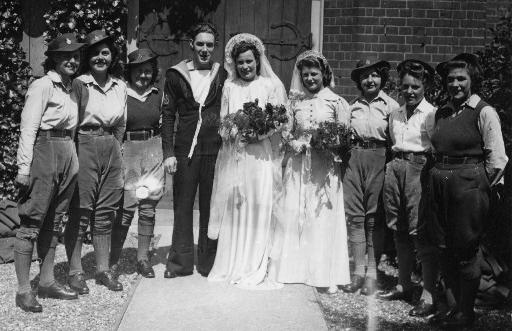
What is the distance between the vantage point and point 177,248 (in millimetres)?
5719

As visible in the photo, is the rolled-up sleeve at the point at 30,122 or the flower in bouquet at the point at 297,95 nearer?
the rolled-up sleeve at the point at 30,122

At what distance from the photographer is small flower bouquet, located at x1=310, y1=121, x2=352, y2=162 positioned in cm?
524

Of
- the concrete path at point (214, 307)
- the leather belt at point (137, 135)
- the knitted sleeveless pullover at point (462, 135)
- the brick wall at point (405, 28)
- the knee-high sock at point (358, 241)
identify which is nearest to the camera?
the knitted sleeveless pullover at point (462, 135)

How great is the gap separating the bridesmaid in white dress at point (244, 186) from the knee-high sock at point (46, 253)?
4.58 ft

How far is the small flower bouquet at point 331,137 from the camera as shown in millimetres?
5238

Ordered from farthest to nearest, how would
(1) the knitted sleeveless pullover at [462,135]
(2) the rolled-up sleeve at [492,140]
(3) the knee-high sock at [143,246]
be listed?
(3) the knee-high sock at [143,246] → (1) the knitted sleeveless pullover at [462,135] → (2) the rolled-up sleeve at [492,140]

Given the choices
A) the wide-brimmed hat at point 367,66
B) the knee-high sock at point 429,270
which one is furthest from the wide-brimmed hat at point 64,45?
the knee-high sock at point 429,270

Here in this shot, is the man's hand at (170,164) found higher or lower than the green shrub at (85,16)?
lower

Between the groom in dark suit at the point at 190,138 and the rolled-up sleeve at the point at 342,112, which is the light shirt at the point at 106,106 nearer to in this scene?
the groom in dark suit at the point at 190,138

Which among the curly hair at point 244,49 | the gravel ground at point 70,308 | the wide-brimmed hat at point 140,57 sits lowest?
the gravel ground at point 70,308

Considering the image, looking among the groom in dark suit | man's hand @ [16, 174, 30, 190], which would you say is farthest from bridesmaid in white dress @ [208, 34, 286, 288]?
man's hand @ [16, 174, 30, 190]

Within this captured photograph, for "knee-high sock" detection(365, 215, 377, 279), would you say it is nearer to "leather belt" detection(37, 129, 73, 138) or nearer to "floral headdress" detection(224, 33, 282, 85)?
"floral headdress" detection(224, 33, 282, 85)

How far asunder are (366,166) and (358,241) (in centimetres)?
69

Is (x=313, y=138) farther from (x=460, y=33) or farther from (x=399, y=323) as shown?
(x=460, y=33)
